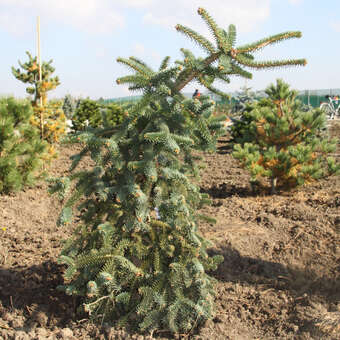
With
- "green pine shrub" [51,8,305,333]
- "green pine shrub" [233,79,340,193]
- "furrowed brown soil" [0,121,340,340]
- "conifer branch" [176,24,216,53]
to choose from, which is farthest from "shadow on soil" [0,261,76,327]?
"green pine shrub" [233,79,340,193]

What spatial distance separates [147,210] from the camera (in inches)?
93.7

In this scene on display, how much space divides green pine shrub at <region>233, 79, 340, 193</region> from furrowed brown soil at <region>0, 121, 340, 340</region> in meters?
0.37

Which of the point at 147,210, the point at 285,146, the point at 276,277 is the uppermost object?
the point at 285,146

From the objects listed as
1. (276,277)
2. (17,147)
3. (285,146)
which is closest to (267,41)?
(276,277)

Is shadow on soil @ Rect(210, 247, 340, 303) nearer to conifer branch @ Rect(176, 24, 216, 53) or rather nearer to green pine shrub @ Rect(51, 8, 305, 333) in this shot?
green pine shrub @ Rect(51, 8, 305, 333)

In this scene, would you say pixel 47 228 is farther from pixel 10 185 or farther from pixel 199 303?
pixel 199 303

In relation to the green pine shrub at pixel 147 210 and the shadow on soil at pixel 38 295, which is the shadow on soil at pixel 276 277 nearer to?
the green pine shrub at pixel 147 210

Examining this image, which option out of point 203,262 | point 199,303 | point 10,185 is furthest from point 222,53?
point 10,185

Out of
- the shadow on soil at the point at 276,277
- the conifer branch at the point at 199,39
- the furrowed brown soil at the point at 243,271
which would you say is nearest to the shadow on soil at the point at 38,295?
the furrowed brown soil at the point at 243,271

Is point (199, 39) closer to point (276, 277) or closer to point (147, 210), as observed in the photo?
point (147, 210)

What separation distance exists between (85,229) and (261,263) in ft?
6.20

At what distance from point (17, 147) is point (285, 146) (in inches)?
170

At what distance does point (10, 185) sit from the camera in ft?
19.4

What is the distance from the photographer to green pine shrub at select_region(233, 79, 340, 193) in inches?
216
